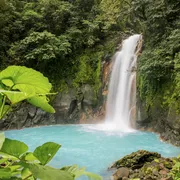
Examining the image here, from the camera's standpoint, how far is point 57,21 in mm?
12711

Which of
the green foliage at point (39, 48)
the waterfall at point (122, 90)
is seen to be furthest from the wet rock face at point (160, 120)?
the green foliage at point (39, 48)

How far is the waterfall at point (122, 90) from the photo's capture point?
10.5 metres

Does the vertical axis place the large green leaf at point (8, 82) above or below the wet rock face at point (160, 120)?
above

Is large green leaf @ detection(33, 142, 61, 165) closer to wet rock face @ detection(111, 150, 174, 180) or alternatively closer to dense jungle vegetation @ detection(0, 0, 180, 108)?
wet rock face @ detection(111, 150, 174, 180)

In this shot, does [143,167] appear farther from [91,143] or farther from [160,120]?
[160,120]

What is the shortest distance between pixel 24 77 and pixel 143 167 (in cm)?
500

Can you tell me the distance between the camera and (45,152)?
528 millimetres

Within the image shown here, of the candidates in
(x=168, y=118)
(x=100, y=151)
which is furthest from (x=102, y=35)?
(x=100, y=151)

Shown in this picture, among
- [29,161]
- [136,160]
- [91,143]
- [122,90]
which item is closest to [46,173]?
[29,161]

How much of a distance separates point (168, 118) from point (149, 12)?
4161 mm

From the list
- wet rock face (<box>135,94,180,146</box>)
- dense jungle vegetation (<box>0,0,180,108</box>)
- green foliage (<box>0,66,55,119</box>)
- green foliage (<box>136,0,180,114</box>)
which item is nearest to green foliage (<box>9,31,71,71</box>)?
dense jungle vegetation (<box>0,0,180,108</box>)

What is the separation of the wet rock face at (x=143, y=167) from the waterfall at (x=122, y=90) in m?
4.22

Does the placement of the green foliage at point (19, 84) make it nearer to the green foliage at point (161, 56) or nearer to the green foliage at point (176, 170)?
the green foliage at point (176, 170)

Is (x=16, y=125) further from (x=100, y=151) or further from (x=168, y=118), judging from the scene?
(x=168, y=118)
